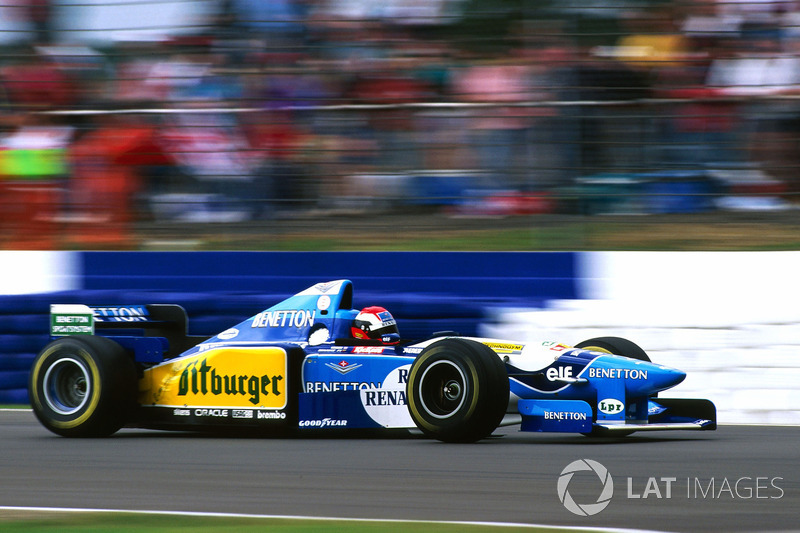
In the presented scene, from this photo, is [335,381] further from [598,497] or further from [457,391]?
[598,497]

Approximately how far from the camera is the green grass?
381 cm

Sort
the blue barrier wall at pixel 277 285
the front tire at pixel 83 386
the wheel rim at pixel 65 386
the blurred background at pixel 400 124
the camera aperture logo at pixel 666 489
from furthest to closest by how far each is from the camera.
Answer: the blurred background at pixel 400 124 < the blue barrier wall at pixel 277 285 < the wheel rim at pixel 65 386 < the front tire at pixel 83 386 < the camera aperture logo at pixel 666 489

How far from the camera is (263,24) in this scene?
1015 centimetres

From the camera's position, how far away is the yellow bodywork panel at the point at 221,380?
6.88 metres

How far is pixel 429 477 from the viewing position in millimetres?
5090

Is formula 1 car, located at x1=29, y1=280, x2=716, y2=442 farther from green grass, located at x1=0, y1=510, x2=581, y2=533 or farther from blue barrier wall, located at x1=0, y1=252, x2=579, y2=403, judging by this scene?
green grass, located at x1=0, y1=510, x2=581, y2=533

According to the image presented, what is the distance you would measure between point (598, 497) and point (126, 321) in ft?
13.4

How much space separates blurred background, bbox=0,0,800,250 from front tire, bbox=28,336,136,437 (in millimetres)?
2683

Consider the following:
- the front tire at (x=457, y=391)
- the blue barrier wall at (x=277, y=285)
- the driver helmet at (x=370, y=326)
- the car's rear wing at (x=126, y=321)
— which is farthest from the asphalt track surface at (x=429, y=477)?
the blue barrier wall at (x=277, y=285)

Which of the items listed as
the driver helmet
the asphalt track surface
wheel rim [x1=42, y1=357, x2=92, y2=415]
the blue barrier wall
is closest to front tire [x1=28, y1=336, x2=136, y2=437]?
wheel rim [x1=42, y1=357, x2=92, y2=415]

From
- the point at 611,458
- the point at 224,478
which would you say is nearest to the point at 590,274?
the point at 611,458

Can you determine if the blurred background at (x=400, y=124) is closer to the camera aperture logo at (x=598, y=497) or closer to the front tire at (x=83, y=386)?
the front tire at (x=83, y=386)

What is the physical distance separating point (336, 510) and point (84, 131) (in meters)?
6.77

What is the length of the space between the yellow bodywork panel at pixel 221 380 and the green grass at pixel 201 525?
2727mm
